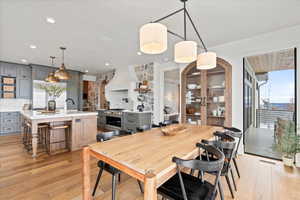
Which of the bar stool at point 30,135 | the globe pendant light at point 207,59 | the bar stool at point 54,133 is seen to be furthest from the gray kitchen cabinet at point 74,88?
the globe pendant light at point 207,59

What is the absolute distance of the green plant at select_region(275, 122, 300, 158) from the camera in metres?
2.43

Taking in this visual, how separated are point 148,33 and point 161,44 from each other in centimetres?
19

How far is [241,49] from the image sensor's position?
10.4ft

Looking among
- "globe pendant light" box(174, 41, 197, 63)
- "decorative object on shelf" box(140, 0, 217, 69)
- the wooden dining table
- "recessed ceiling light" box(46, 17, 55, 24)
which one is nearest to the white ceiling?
"recessed ceiling light" box(46, 17, 55, 24)

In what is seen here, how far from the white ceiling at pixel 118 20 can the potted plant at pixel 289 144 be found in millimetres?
1902

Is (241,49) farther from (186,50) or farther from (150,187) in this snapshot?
(150,187)

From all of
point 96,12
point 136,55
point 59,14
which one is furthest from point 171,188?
point 136,55

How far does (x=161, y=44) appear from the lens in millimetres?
1584

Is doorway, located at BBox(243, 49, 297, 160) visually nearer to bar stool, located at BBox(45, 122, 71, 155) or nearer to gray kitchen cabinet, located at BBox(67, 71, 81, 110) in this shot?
bar stool, located at BBox(45, 122, 71, 155)

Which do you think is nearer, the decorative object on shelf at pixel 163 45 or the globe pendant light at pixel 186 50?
the decorative object on shelf at pixel 163 45

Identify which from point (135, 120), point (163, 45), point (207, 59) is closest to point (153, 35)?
point (163, 45)

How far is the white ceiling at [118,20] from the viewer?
6.46 feet

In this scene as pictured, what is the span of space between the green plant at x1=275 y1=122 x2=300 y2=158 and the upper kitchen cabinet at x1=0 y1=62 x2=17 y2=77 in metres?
8.08

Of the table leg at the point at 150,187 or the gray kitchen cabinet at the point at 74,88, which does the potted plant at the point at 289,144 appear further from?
the gray kitchen cabinet at the point at 74,88
